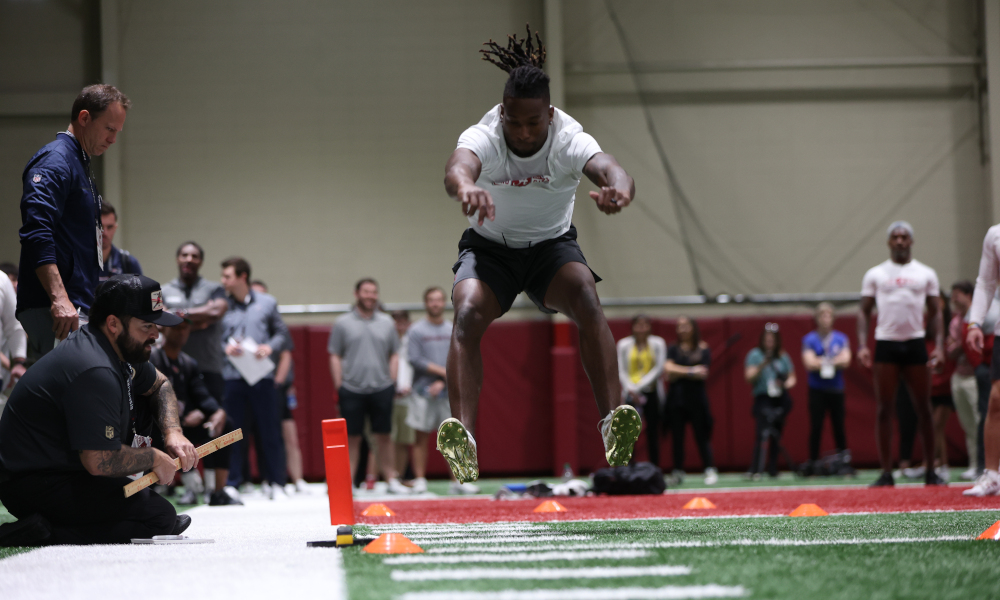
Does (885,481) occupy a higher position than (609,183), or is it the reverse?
(609,183)

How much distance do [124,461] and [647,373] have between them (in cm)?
768

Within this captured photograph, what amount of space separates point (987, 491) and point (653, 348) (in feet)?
16.6

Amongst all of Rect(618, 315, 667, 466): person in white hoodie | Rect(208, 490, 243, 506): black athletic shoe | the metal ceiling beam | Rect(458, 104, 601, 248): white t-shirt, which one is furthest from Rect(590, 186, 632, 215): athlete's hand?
the metal ceiling beam

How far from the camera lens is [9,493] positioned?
363 cm

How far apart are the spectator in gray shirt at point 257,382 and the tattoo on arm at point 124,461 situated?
4.42m

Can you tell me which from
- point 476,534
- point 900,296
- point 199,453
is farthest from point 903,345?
point 199,453

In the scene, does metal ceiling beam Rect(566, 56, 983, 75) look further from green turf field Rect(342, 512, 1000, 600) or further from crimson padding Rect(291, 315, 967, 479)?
green turf field Rect(342, 512, 1000, 600)

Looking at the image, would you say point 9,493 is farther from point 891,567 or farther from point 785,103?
point 785,103

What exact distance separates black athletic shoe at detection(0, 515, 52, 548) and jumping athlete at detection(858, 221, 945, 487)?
6.33 meters

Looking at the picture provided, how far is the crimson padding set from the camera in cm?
1220

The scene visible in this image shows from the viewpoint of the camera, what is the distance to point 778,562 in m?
2.72

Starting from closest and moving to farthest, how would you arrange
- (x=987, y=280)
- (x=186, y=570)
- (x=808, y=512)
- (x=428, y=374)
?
(x=186, y=570)
(x=808, y=512)
(x=987, y=280)
(x=428, y=374)

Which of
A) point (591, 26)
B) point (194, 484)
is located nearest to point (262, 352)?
point (194, 484)

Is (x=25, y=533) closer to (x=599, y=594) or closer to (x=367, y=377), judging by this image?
(x=599, y=594)
